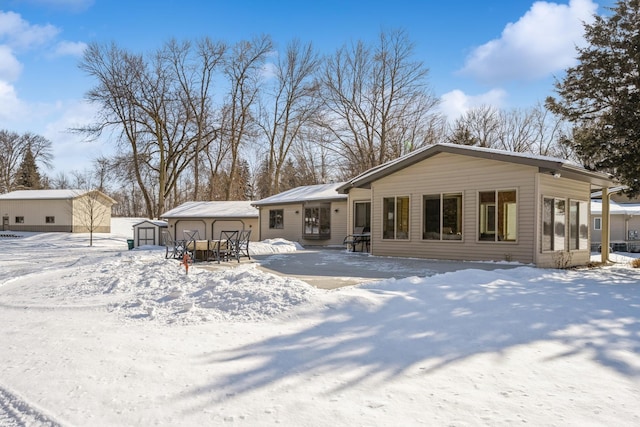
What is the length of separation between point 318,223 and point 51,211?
28.9 m

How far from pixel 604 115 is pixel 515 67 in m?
6.82

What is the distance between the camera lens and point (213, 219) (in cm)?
2838

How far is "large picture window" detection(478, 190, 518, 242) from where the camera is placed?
12.6 meters

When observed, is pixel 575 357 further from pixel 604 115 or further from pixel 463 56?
pixel 463 56

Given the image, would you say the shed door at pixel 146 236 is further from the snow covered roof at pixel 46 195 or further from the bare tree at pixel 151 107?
the snow covered roof at pixel 46 195

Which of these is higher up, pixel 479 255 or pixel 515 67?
pixel 515 67

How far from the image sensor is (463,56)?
1717 cm

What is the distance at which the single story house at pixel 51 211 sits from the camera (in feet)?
130

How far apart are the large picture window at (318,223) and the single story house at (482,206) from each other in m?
6.87

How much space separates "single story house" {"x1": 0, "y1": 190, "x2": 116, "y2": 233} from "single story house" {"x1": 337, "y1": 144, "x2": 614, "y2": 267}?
32.6 meters

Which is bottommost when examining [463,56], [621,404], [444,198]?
[621,404]

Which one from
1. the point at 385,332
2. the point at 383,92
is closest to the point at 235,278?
the point at 385,332

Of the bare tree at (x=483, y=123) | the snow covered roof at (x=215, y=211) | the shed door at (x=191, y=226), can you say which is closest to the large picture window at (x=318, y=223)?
the snow covered roof at (x=215, y=211)

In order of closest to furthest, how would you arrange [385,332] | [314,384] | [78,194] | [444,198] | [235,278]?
[314,384] < [385,332] < [235,278] < [444,198] < [78,194]
